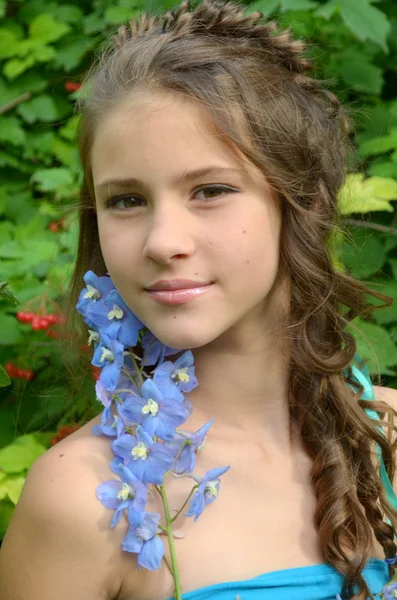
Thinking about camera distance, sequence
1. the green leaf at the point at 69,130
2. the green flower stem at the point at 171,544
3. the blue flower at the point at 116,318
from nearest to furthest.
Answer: the green flower stem at the point at 171,544, the blue flower at the point at 116,318, the green leaf at the point at 69,130

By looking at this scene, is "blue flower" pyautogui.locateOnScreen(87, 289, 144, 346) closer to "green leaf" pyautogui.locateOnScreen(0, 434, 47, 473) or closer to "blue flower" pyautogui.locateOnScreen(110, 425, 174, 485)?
"blue flower" pyautogui.locateOnScreen(110, 425, 174, 485)

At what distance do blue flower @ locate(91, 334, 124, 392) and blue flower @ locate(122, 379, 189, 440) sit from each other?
0.20 feet

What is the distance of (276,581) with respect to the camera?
168 cm

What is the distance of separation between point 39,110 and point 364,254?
114 cm

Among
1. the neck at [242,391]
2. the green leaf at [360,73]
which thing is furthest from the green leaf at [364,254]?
the neck at [242,391]

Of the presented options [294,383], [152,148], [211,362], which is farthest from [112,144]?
[294,383]

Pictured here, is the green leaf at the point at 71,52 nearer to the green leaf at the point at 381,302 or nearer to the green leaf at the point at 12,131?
the green leaf at the point at 12,131

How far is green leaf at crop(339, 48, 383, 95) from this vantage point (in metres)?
2.78

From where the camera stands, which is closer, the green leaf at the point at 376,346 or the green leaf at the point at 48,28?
the green leaf at the point at 376,346

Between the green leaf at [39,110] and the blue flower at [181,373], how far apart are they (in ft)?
4.83

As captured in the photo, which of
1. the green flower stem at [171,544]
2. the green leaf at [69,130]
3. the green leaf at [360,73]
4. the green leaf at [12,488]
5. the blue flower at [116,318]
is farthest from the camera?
the green leaf at [69,130]

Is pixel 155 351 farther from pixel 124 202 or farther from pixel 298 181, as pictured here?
pixel 298 181

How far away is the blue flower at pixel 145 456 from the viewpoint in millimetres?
1599

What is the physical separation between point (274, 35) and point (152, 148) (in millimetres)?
459
